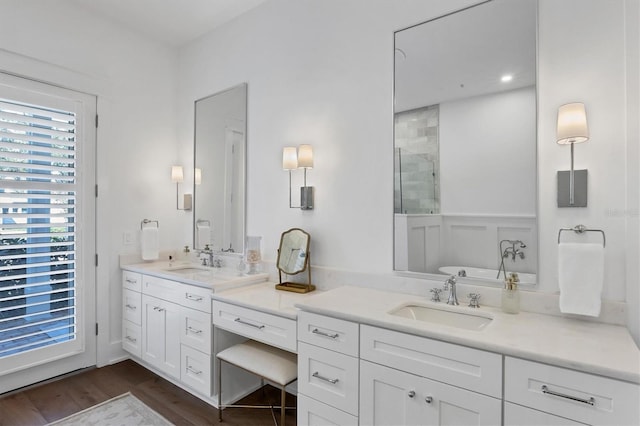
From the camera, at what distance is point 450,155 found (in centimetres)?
192

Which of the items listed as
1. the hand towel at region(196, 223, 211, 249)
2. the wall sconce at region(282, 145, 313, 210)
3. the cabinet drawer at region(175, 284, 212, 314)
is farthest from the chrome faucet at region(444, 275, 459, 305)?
the hand towel at region(196, 223, 211, 249)

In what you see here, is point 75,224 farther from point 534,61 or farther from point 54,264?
point 534,61

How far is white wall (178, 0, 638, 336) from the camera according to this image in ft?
4.97

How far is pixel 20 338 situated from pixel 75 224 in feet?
3.02

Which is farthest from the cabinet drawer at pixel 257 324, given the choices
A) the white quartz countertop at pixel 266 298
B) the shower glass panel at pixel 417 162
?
the shower glass panel at pixel 417 162

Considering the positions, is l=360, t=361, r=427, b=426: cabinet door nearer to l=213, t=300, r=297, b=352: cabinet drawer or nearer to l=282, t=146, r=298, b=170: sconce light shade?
l=213, t=300, r=297, b=352: cabinet drawer

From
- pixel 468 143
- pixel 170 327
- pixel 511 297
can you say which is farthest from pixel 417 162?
pixel 170 327

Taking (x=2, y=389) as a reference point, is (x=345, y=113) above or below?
above

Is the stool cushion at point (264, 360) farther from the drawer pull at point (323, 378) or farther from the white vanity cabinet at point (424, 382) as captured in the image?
the white vanity cabinet at point (424, 382)

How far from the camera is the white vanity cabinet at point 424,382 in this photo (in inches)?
Answer: 49.5

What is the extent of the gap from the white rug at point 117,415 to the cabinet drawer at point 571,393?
208 centimetres

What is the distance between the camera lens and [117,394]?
2539 mm

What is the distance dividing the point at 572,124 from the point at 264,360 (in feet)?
6.69

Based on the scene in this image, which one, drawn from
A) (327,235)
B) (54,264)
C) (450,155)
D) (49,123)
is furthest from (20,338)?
(450,155)
